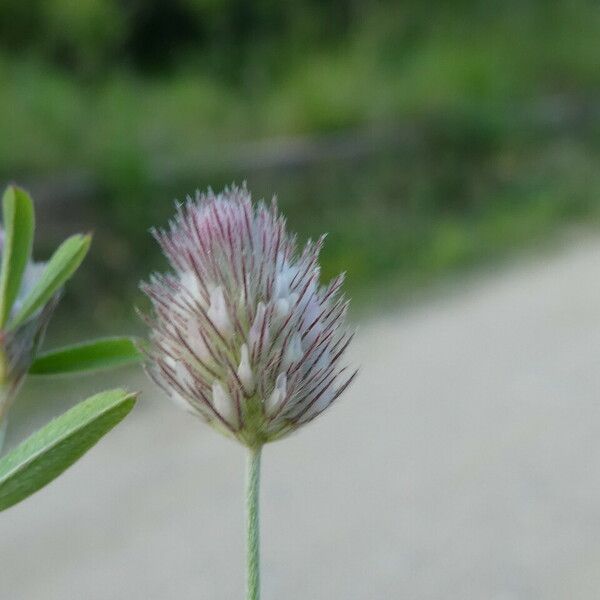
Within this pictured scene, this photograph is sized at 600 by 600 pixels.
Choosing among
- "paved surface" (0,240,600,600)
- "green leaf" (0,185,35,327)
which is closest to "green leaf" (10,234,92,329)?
"green leaf" (0,185,35,327)

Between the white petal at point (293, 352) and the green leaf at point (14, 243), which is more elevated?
the green leaf at point (14, 243)

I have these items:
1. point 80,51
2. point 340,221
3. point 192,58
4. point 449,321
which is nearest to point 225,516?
point 449,321

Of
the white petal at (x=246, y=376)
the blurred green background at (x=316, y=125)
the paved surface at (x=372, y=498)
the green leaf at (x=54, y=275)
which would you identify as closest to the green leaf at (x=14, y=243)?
the green leaf at (x=54, y=275)

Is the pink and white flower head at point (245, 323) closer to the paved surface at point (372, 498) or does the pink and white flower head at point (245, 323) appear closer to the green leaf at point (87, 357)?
the green leaf at point (87, 357)

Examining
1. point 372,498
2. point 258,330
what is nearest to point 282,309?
point 258,330

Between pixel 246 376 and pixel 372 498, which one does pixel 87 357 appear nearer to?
pixel 246 376

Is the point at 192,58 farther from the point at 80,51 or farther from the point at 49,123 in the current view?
the point at 49,123
